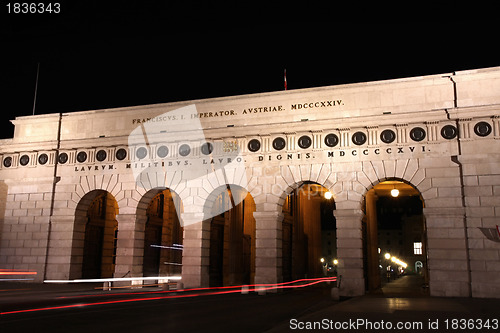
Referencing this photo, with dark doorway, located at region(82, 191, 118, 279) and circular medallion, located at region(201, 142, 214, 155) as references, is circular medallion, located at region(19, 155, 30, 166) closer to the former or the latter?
dark doorway, located at region(82, 191, 118, 279)

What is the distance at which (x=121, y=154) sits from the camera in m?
29.3

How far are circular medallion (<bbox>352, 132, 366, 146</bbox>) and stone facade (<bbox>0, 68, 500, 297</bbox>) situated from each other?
0.05 m

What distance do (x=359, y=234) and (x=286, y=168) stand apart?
5.38m

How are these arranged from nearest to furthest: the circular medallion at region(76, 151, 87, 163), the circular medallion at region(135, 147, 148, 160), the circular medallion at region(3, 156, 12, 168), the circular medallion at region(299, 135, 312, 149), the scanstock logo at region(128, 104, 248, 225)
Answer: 1. the circular medallion at region(299, 135, 312, 149)
2. the scanstock logo at region(128, 104, 248, 225)
3. the circular medallion at region(135, 147, 148, 160)
4. the circular medallion at region(76, 151, 87, 163)
5. the circular medallion at region(3, 156, 12, 168)

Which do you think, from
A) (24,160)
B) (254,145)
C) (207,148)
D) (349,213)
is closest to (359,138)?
(349,213)

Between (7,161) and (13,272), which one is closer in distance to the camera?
(13,272)

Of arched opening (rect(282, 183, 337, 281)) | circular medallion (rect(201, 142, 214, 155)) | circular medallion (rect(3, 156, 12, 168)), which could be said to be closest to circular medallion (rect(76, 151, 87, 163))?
circular medallion (rect(3, 156, 12, 168))

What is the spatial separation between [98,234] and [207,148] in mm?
11401

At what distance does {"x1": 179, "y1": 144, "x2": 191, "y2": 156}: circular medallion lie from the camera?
92.4 feet

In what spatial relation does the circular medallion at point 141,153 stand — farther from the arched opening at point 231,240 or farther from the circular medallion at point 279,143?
the circular medallion at point 279,143

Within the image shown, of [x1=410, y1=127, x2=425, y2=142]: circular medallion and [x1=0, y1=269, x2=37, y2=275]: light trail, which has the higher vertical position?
[x1=410, y1=127, x2=425, y2=142]: circular medallion

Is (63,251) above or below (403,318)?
above

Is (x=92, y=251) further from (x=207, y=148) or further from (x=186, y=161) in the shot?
(x=207, y=148)

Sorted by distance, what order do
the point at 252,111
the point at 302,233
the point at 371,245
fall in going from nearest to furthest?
1. the point at 252,111
2. the point at 371,245
3. the point at 302,233
